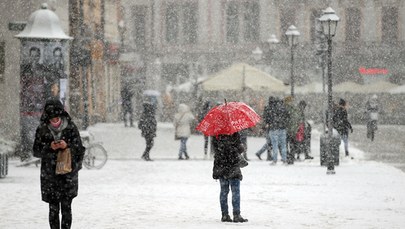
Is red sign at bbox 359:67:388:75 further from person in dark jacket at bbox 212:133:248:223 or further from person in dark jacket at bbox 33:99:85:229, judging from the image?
person in dark jacket at bbox 33:99:85:229

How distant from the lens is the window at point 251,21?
64.4 metres

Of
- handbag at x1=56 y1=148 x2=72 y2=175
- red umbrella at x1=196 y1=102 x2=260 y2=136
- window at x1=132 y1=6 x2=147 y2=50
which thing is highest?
window at x1=132 y1=6 x2=147 y2=50

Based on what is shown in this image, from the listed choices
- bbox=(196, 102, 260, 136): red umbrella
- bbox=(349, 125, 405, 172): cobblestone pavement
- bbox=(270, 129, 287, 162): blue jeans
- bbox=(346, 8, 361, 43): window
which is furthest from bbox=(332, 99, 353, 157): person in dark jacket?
bbox=(346, 8, 361, 43): window

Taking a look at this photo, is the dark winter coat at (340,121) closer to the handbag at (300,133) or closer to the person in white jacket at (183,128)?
the handbag at (300,133)

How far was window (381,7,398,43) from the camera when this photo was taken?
63781 millimetres

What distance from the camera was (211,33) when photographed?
64750 mm

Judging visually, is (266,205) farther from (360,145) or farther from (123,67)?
(123,67)

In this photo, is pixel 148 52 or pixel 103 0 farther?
pixel 148 52

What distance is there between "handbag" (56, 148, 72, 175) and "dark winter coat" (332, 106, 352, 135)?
55.9 feet

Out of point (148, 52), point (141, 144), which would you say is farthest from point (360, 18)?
point (141, 144)

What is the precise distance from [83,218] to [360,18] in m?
53.5

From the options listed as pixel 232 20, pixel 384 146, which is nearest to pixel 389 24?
pixel 232 20

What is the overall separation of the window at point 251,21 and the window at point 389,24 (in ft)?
26.5

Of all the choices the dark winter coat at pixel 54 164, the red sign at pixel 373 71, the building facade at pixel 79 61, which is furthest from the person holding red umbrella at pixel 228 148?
the red sign at pixel 373 71
